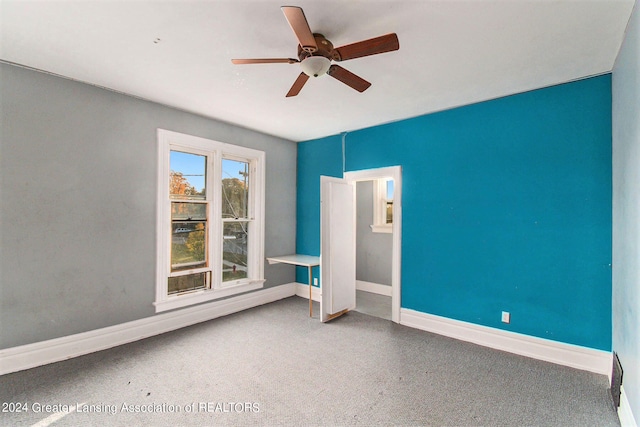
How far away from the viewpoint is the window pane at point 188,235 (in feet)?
11.5

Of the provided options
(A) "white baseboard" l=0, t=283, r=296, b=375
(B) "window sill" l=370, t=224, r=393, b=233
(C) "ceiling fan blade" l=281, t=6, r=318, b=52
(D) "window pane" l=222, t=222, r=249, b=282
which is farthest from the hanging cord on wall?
(C) "ceiling fan blade" l=281, t=6, r=318, b=52

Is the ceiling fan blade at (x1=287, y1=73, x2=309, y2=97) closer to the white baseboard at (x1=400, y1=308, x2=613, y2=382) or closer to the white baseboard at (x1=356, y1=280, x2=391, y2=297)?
the white baseboard at (x1=400, y1=308, x2=613, y2=382)

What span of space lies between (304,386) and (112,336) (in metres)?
2.07

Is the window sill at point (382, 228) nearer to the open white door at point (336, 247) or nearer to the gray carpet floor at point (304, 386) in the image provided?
the open white door at point (336, 247)

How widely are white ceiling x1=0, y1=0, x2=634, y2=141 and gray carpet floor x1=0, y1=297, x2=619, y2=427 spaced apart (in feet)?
8.48

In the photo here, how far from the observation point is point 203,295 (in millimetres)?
3648

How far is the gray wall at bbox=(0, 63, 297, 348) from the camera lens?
7.97 ft

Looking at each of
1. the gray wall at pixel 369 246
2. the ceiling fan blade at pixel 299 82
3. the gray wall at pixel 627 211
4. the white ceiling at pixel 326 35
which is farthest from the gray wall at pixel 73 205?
the gray wall at pixel 627 211

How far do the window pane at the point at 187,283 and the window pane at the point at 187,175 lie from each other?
3.27 ft

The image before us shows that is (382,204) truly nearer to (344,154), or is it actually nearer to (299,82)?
(344,154)

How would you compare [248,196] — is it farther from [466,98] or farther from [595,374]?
[595,374]

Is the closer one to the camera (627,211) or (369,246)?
(627,211)

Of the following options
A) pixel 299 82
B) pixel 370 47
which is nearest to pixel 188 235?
pixel 299 82

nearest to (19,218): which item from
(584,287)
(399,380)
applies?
(399,380)
